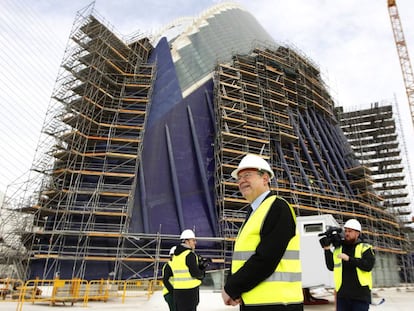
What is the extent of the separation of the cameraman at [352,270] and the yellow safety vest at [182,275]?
1.65m

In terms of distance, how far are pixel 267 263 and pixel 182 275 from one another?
2.44m

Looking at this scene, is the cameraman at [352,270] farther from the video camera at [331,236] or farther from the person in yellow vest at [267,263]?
the person in yellow vest at [267,263]

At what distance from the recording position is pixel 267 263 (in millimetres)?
1780

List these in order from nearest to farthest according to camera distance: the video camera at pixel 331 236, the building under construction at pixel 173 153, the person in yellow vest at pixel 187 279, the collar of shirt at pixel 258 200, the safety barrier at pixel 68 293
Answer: the collar of shirt at pixel 258 200
the video camera at pixel 331 236
the person in yellow vest at pixel 187 279
the safety barrier at pixel 68 293
the building under construction at pixel 173 153

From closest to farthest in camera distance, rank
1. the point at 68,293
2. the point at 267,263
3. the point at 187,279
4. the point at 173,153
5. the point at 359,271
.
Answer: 1. the point at 267,263
2. the point at 359,271
3. the point at 187,279
4. the point at 68,293
5. the point at 173,153

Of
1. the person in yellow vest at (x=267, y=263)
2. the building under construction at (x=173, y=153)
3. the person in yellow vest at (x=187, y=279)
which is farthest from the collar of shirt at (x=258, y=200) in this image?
the building under construction at (x=173, y=153)

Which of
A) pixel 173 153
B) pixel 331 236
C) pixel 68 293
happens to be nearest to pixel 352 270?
pixel 331 236

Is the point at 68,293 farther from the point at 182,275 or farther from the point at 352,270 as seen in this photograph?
the point at 352,270

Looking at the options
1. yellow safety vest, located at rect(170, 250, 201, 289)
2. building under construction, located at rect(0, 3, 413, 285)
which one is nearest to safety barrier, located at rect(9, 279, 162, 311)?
building under construction, located at rect(0, 3, 413, 285)

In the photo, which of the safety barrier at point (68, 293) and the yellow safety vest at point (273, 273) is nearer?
the yellow safety vest at point (273, 273)

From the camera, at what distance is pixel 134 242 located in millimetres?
18078

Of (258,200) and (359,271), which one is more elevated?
(258,200)

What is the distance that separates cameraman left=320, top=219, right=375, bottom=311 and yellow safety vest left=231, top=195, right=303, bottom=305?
1.96 meters

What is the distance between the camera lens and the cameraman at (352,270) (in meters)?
3.48
